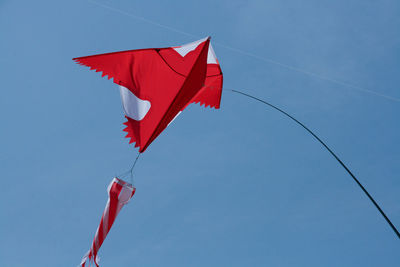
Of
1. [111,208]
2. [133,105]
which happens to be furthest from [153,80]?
[111,208]

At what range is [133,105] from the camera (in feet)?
31.1

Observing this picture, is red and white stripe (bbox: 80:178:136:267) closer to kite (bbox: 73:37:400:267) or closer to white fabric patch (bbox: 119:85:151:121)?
kite (bbox: 73:37:400:267)

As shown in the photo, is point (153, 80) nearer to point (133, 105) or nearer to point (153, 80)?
point (153, 80)

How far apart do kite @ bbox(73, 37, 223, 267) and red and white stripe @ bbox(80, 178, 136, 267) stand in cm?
153

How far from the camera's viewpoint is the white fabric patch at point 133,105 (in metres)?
9.41

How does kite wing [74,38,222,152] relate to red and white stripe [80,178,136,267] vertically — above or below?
above

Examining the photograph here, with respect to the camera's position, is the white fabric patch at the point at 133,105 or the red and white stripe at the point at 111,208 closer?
the red and white stripe at the point at 111,208

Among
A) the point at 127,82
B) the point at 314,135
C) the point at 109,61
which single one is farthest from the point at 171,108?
the point at 314,135

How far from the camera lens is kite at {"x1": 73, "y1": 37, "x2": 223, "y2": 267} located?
9.31 metres

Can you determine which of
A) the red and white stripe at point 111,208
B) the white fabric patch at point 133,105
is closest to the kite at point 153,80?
the white fabric patch at point 133,105

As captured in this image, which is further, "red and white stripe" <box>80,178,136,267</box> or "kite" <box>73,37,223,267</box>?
"kite" <box>73,37,223,267</box>

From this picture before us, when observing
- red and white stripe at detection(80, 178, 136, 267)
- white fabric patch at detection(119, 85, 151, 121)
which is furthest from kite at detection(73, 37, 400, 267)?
red and white stripe at detection(80, 178, 136, 267)

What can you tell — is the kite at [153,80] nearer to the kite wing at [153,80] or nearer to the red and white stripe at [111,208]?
the kite wing at [153,80]

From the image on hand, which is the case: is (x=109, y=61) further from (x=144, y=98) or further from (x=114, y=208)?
(x=114, y=208)
